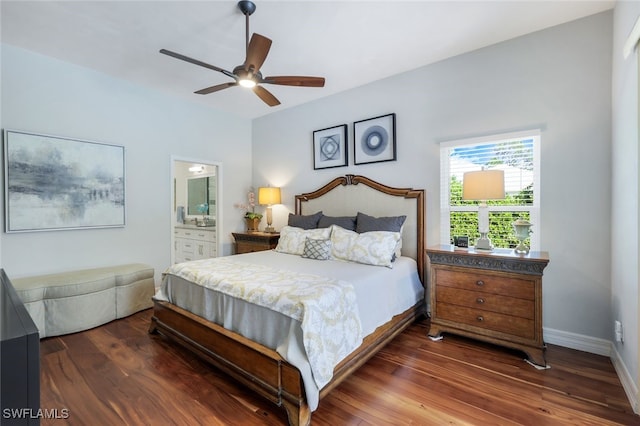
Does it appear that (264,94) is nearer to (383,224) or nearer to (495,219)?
(383,224)

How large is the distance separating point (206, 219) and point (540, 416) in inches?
205

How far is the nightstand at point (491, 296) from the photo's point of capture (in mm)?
2307

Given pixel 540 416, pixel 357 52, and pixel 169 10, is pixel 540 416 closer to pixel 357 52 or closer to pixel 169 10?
pixel 357 52

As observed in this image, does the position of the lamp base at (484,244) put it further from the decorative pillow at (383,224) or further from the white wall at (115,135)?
the white wall at (115,135)

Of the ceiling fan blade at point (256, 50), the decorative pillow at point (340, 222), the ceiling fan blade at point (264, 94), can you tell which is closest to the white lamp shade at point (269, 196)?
the decorative pillow at point (340, 222)

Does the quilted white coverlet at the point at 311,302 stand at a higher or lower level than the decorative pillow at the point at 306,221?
lower

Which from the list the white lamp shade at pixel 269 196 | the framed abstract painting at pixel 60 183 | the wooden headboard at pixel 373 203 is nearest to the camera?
the framed abstract painting at pixel 60 183

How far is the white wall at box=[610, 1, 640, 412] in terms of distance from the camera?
1812 millimetres

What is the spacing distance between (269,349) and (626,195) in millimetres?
2614

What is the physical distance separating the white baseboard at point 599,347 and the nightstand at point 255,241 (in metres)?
3.28

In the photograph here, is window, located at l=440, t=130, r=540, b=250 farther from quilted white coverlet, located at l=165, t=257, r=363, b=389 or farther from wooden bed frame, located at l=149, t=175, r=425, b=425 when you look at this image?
quilted white coverlet, located at l=165, t=257, r=363, b=389

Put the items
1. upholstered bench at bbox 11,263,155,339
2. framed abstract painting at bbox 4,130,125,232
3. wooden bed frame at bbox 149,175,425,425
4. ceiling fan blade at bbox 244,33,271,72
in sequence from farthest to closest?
framed abstract painting at bbox 4,130,125,232 → upholstered bench at bbox 11,263,155,339 → ceiling fan blade at bbox 244,33,271,72 → wooden bed frame at bbox 149,175,425,425

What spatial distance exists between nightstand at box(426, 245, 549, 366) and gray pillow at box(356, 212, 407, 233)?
0.51m

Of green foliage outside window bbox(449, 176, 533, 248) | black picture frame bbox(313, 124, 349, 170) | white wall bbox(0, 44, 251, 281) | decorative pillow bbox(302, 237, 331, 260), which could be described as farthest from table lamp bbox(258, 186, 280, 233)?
green foliage outside window bbox(449, 176, 533, 248)
